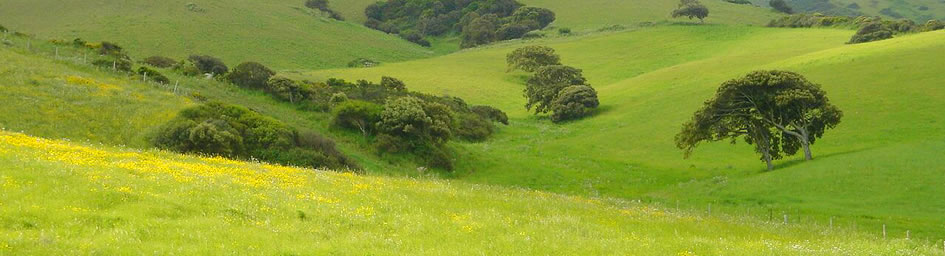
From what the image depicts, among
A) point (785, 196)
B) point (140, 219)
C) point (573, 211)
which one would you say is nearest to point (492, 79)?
point (785, 196)

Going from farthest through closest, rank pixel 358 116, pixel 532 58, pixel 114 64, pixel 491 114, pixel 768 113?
pixel 532 58, pixel 491 114, pixel 114 64, pixel 358 116, pixel 768 113

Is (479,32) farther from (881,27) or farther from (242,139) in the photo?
(242,139)

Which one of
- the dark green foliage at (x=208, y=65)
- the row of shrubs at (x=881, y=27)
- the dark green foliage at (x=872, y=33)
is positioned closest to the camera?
the dark green foliage at (x=208, y=65)

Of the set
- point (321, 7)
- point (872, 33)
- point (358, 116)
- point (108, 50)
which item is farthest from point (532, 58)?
point (321, 7)

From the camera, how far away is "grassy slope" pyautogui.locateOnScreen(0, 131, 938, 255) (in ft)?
39.0

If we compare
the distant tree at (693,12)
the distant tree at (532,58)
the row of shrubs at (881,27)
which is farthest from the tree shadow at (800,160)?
the distant tree at (693,12)

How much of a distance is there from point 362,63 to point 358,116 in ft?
227

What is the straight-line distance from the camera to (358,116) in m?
50.4

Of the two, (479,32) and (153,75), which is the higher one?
(479,32)

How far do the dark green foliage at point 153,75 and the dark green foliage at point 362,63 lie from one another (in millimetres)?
58289

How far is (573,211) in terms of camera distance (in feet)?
69.3

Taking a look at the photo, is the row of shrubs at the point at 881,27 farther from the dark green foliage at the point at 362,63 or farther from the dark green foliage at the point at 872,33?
the dark green foliage at the point at 362,63

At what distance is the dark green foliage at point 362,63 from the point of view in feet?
378

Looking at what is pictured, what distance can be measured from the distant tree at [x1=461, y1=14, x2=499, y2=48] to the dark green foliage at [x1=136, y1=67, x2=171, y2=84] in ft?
340
